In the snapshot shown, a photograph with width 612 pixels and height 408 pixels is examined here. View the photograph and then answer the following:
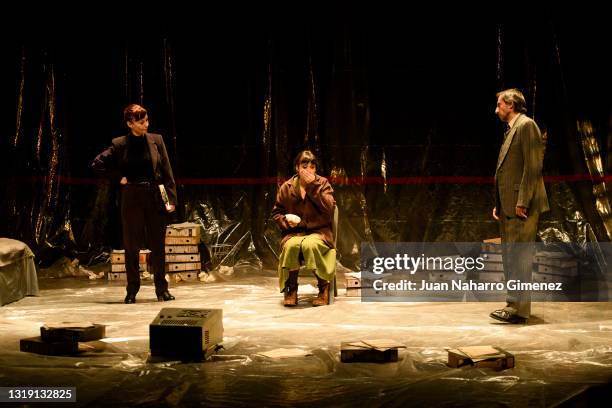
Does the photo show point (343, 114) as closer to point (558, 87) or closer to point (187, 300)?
point (558, 87)

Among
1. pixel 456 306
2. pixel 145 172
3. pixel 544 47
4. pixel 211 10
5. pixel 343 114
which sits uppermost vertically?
pixel 211 10

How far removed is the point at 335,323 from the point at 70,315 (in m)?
2.21

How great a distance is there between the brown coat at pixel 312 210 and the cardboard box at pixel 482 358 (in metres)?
2.41

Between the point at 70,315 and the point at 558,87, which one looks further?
the point at 558,87

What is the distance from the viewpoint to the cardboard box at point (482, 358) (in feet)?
13.5

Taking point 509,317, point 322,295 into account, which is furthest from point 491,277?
point 322,295

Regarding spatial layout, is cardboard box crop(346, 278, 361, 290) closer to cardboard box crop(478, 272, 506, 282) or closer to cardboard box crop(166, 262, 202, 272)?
cardboard box crop(478, 272, 506, 282)

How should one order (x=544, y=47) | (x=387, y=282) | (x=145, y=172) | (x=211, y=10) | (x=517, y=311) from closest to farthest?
(x=517, y=311), (x=145, y=172), (x=387, y=282), (x=544, y=47), (x=211, y=10)

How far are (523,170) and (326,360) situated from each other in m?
2.20

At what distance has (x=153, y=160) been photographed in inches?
259

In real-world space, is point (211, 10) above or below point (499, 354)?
above

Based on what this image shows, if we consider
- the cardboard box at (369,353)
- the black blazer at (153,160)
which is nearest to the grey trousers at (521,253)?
the cardboard box at (369,353)

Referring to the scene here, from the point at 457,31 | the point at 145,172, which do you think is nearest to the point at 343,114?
the point at 457,31

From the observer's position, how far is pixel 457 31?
8531 millimetres
